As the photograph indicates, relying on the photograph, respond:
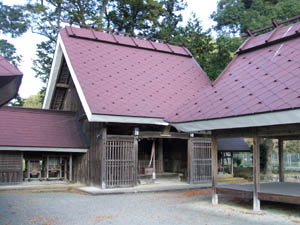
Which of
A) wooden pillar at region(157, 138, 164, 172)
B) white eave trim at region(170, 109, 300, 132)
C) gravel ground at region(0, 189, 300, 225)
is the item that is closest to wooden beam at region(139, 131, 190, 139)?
wooden pillar at region(157, 138, 164, 172)

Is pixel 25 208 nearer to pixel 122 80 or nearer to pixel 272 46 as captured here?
pixel 122 80

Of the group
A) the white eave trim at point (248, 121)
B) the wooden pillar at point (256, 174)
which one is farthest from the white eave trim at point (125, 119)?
the wooden pillar at point (256, 174)

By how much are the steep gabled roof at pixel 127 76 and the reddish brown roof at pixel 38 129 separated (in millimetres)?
2380

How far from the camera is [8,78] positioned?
13.1ft

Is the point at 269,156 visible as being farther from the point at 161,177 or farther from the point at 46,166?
the point at 46,166

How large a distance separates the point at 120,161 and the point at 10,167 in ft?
13.3

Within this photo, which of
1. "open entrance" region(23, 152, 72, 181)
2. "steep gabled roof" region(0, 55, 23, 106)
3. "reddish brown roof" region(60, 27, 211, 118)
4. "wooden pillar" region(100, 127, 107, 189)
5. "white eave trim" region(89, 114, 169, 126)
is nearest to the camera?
"steep gabled roof" region(0, 55, 23, 106)

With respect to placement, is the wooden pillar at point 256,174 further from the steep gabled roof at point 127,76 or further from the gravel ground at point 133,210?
the steep gabled roof at point 127,76

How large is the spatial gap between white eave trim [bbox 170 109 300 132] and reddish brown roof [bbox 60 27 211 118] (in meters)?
3.90

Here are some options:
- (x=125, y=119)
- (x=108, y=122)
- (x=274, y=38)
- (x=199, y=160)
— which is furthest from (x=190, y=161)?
(x=274, y=38)

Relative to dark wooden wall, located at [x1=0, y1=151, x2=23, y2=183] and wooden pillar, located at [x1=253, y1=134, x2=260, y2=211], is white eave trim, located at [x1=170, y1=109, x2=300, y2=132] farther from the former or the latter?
dark wooden wall, located at [x1=0, y1=151, x2=23, y2=183]

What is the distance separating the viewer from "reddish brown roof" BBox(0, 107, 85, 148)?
42.3 ft

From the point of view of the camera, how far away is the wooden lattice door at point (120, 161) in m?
12.4

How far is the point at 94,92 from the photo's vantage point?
12.6 meters
